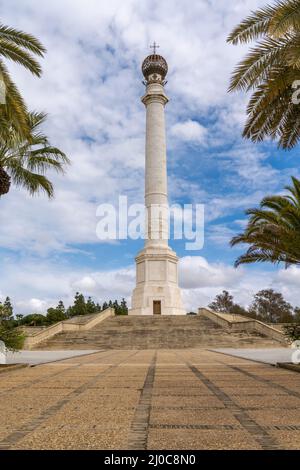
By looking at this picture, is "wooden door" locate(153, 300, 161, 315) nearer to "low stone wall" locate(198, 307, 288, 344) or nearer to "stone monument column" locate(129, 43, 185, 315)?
"stone monument column" locate(129, 43, 185, 315)

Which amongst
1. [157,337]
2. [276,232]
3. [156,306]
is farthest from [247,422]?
[156,306]

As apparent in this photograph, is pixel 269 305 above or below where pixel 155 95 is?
below

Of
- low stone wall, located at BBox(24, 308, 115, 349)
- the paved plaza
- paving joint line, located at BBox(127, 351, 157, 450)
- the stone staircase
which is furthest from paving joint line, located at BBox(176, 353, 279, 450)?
low stone wall, located at BBox(24, 308, 115, 349)

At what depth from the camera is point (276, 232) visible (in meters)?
10.3

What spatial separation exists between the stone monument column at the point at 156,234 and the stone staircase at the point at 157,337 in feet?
20.0

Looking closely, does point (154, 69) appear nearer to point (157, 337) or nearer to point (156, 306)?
point (156, 306)

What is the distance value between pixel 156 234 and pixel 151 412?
32685 millimetres

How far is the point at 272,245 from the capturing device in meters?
10.9

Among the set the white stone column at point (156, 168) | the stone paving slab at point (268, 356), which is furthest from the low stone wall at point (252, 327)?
the white stone column at point (156, 168)

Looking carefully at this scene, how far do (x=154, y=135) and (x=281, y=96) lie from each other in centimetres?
3065

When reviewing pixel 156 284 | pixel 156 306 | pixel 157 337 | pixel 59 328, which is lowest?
pixel 157 337
